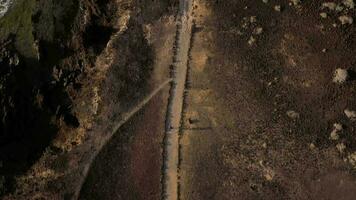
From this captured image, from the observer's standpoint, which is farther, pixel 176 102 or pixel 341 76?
pixel 176 102

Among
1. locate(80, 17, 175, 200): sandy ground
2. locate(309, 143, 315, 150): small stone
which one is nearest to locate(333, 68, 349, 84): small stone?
locate(309, 143, 315, 150): small stone

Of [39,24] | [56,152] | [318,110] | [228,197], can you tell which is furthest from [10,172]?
[318,110]

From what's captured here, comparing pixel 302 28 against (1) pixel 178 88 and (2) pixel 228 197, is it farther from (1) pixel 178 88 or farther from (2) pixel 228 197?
(2) pixel 228 197

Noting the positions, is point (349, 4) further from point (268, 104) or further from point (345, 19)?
point (268, 104)

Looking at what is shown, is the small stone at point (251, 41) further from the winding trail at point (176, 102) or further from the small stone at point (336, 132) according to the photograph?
the small stone at point (336, 132)

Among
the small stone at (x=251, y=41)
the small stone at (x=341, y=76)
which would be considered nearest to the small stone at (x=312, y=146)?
the small stone at (x=341, y=76)

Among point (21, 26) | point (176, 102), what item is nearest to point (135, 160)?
point (176, 102)
